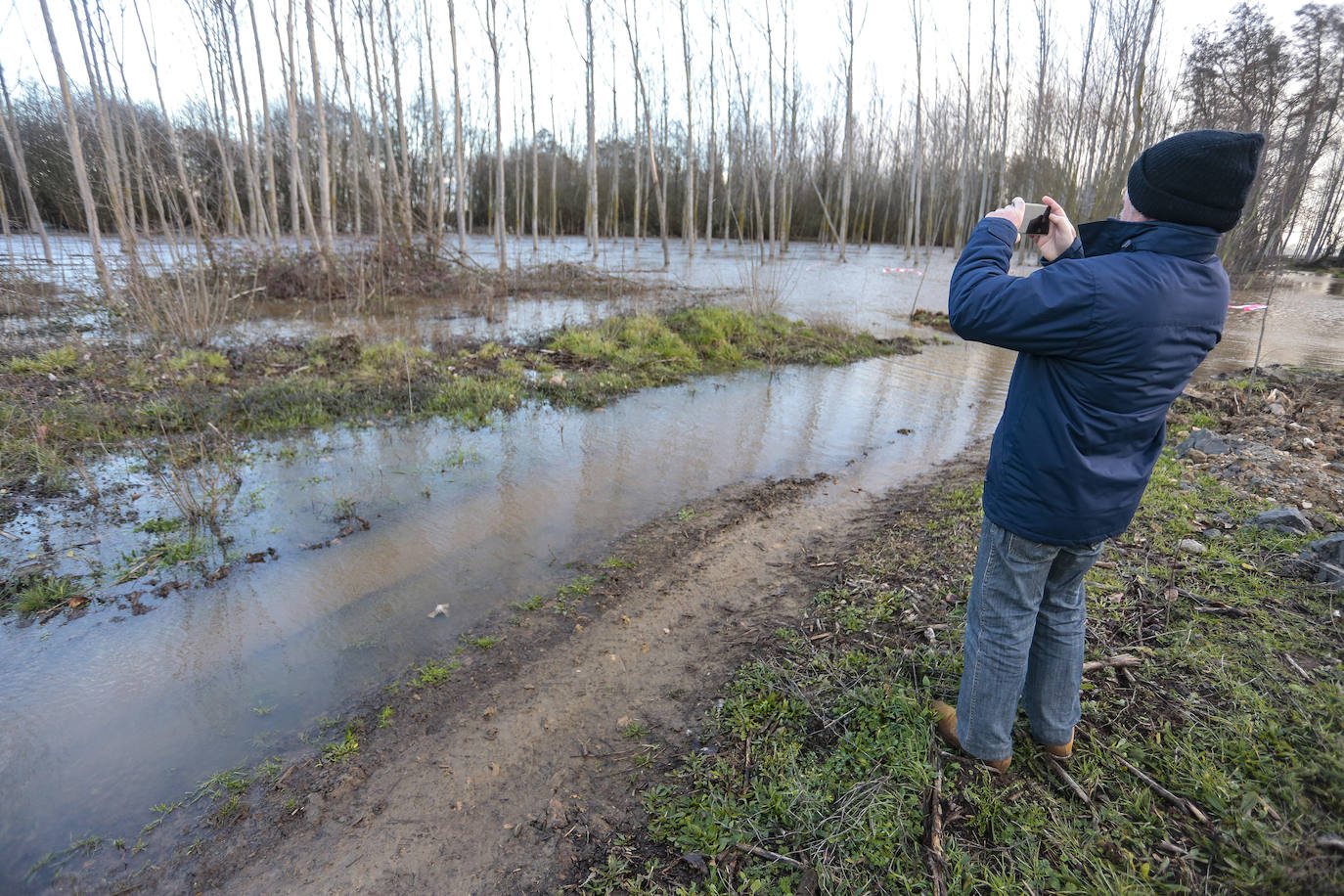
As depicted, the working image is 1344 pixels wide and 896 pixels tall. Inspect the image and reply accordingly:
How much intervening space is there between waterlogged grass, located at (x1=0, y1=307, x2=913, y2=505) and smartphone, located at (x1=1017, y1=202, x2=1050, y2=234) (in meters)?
5.92

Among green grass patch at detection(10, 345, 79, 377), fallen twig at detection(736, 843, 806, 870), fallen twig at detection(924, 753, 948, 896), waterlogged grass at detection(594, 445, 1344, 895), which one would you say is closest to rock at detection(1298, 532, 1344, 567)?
waterlogged grass at detection(594, 445, 1344, 895)

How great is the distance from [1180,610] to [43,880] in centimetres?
484

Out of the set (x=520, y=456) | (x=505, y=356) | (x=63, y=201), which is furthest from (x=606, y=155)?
(x=520, y=456)

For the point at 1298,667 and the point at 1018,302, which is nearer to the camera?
the point at 1018,302

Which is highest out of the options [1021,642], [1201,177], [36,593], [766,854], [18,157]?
[18,157]

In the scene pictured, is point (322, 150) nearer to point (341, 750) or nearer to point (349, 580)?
point (349, 580)

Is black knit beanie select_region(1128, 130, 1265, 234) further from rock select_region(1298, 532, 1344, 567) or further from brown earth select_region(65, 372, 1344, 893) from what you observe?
rock select_region(1298, 532, 1344, 567)

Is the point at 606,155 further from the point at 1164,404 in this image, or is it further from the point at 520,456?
the point at 1164,404

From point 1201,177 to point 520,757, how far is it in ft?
10.0

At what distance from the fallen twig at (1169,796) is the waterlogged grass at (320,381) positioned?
624 centimetres

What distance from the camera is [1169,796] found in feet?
6.92

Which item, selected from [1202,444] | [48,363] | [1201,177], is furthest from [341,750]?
[48,363]

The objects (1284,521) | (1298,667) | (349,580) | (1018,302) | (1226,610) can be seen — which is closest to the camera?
(1018,302)

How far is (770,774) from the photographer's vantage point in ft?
7.90
